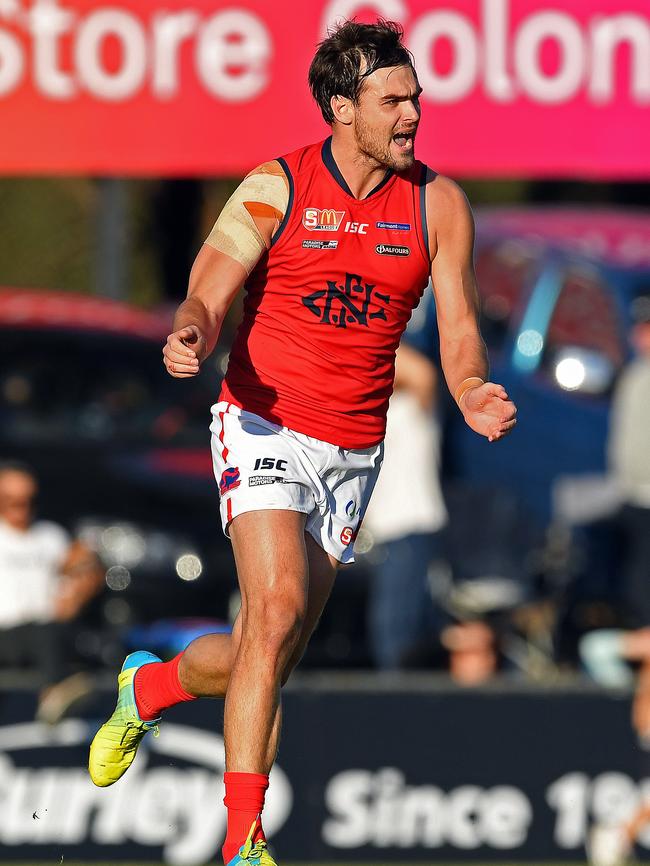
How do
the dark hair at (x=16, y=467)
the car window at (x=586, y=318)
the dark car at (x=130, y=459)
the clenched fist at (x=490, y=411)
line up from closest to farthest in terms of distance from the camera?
the clenched fist at (x=490, y=411) < the dark hair at (x=16, y=467) < the dark car at (x=130, y=459) < the car window at (x=586, y=318)

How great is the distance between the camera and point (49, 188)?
17625 millimetres

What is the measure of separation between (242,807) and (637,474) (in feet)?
15.0

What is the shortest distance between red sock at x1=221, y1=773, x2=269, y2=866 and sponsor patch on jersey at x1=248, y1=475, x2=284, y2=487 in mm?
852

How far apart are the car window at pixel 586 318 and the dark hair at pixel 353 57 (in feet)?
17.2

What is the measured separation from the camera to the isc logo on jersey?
20.4 ft

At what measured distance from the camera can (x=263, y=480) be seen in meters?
6.22

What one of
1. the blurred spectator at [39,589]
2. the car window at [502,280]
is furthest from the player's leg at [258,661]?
the car window at [502,280]

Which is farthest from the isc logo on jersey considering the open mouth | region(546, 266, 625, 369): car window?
region(546, 266, 625, 369): car window

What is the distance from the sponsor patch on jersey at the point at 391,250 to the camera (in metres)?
6.26

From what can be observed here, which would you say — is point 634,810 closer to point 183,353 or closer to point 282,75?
point 282,75

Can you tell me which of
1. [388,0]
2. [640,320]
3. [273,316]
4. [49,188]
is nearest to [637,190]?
[49,188]

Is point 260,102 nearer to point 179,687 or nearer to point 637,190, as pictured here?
point 179,687

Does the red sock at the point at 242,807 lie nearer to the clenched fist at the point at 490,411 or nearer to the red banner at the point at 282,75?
the clenched fist at the point at 490,411

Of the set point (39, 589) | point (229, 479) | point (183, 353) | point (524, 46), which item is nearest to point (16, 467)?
point (39, 589)
